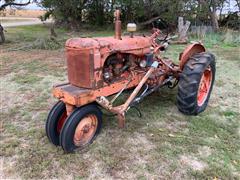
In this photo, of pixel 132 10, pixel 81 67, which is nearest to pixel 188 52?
pixel 81 67

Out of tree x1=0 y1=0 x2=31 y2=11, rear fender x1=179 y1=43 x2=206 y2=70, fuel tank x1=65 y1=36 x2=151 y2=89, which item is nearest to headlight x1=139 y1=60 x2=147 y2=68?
fuel tank x1=65 y1=36 x2=151 y2=89

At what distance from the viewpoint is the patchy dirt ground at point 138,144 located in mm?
2617

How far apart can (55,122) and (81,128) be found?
30 cm

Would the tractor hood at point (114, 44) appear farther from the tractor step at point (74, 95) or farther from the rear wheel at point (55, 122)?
the rear wheel at point (55, 122)

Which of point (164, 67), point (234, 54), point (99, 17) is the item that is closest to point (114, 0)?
point (99, 17)

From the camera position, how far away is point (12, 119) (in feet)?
12.0

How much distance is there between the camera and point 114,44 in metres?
3.05

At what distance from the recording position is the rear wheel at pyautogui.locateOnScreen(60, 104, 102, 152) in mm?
2746

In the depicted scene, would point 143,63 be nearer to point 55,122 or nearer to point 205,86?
point 205,86

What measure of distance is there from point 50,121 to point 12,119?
0.94 m

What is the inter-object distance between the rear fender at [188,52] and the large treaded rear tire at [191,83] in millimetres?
91

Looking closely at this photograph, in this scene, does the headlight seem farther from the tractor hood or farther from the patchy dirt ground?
the patchy dirt ground

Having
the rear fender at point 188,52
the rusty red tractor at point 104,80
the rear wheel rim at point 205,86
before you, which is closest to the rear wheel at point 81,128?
the rusty red tractor at point 104,80

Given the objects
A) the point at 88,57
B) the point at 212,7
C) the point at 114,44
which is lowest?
the point at 88,57
